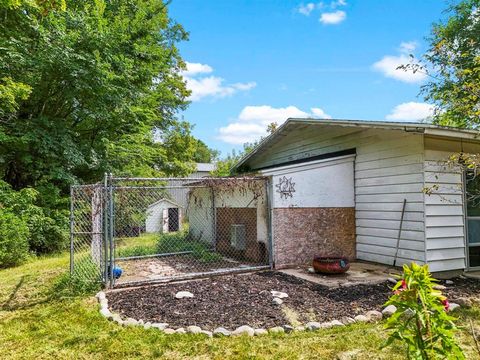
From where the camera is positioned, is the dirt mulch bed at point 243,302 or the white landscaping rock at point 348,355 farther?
the dirt mulch bed at point 243,302

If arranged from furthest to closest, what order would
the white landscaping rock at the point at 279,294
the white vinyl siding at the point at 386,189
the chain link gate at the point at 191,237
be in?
the white vinyl siding at the point at 386,189 → the chain link gate at the point at 191,237 → the white landscaping rock at the point at 279,294

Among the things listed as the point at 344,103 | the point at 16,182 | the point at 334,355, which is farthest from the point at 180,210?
the point at 334,355

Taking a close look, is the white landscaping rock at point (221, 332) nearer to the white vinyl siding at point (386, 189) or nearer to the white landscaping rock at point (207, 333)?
the white landscaping rock at point (207, 333)

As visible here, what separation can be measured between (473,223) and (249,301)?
488 centimetres

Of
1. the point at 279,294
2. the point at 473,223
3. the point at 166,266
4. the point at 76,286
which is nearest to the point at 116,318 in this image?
the point at 76,286

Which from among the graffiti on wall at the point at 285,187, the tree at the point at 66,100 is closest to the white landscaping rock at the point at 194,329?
the graffiti on wall at the point at 285,187

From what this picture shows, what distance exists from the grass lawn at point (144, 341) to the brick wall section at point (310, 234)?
3036mm

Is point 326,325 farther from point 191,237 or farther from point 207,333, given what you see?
point 191,237

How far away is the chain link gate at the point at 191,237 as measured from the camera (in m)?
5.77

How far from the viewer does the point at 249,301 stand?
4.81 m


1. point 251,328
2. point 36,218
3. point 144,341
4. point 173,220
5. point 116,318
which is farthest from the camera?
point 173,220

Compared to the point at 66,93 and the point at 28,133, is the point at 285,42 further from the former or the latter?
the point at 28,133

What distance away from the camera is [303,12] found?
10383mm

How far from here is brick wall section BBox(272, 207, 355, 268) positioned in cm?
684
